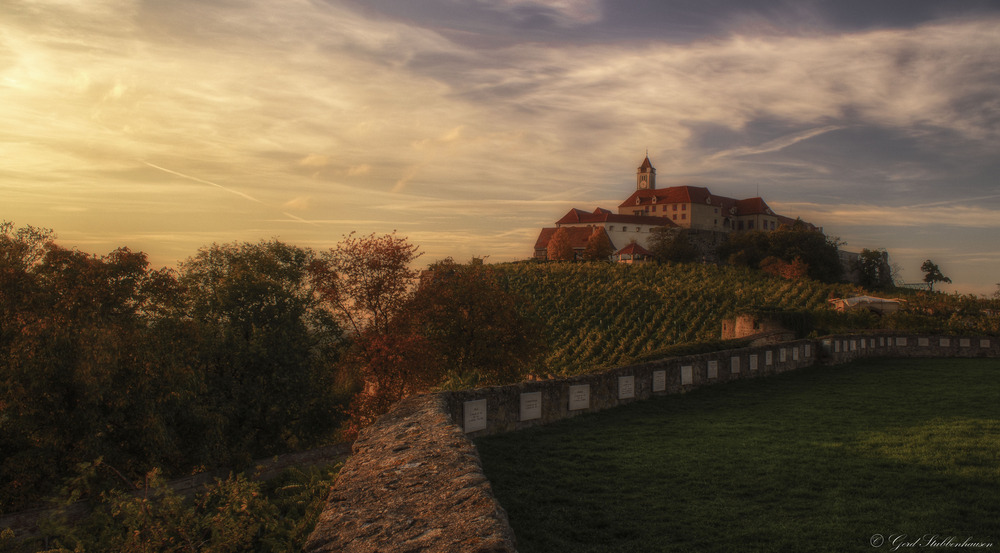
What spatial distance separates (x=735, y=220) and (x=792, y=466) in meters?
113

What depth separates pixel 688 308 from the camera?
5078 cm

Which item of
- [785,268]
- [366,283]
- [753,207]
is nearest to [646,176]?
[753,207]

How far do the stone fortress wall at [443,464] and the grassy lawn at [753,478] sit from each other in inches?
19.3

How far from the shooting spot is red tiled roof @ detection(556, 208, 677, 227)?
104 meters

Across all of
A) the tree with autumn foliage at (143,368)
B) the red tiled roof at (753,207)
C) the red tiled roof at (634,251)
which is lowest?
the tree with autumn foliage at (143,368)

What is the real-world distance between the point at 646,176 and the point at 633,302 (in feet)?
274

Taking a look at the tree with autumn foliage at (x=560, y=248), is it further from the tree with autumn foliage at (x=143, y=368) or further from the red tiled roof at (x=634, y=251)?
the tree with autumn foliage at (x=143, y=368)

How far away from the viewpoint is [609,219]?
10369 cm

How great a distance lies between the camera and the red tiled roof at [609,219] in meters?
104

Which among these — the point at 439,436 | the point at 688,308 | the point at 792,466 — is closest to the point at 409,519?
the point at 439,436

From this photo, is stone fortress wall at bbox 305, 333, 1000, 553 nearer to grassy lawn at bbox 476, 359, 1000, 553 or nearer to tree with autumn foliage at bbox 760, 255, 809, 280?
grassy lawn at bbox 476, 359, 1000, 553

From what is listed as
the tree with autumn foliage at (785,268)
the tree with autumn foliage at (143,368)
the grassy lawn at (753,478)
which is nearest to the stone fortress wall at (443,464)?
the grassy lawn at (753,478)

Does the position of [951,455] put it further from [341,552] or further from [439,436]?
[341,552]

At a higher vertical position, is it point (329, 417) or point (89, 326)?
point (89, 326)
